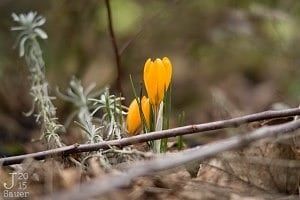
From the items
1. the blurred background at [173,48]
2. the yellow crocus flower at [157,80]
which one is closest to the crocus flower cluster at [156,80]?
the yellow crocus flower at [157,80]

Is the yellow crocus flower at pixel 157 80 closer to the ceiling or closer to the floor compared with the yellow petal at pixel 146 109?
closer to the ceiling

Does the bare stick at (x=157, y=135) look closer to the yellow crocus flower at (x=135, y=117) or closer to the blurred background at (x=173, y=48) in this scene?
the yellow crocus flower at (x=135, y=117)

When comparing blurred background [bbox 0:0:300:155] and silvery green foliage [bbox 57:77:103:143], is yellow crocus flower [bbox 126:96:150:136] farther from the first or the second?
blurred background [bbox 0:0:300:155]

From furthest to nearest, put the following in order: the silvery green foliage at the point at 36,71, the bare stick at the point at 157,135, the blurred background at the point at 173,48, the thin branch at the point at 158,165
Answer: the blurred background at the point at 173,48
the silvery green foliage at the point at 36,71
the bare stick at the point at 157,135
the thin branch at the point at 158,165

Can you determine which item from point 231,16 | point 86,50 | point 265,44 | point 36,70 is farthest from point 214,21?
point 36,70

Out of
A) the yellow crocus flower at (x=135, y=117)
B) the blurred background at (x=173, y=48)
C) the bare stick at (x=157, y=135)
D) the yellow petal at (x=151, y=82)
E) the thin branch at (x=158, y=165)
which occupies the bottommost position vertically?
the thin branch at (x=158, y=165)

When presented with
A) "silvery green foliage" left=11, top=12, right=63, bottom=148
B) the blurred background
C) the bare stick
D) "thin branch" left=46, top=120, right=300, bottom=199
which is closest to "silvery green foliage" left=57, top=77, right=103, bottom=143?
"silvery green foliage" left=11, top=12, right=63, bottom=148

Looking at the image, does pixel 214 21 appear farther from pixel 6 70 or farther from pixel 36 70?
pixel 36 70
